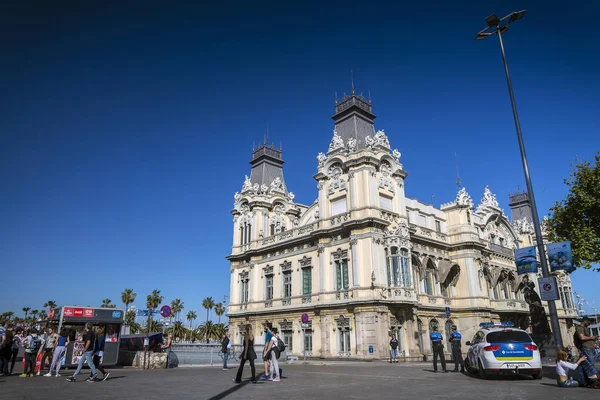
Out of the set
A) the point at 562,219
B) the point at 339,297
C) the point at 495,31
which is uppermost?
the point at 495,31

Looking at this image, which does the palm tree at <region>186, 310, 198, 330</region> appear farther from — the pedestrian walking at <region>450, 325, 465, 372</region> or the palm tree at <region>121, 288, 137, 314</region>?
the pedestrian walking at <region>450, 325, 465, 372</region>

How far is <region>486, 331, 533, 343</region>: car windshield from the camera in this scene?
14.4m

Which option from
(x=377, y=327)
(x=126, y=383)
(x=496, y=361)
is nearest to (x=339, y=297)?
(x=377, y=327)

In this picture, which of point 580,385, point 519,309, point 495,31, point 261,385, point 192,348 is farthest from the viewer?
point 519,309

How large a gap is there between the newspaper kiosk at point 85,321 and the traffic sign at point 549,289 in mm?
19382

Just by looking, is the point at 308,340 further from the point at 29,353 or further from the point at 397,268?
the point at 29,353

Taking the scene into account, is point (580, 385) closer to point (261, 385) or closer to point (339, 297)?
point (261, 385)

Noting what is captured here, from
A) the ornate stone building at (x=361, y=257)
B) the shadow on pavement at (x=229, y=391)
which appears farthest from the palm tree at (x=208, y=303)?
the shadow on pavement at (x=229, y=391)

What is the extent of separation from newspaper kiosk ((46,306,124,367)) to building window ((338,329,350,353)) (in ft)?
53.2

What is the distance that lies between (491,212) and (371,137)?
59.7 ft

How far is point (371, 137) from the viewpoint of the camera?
37938mm

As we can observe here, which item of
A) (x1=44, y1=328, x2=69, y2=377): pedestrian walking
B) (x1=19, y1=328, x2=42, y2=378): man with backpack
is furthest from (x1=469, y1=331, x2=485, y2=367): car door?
(x1=19, y1=328, x2=42, y2=378): man with backpack

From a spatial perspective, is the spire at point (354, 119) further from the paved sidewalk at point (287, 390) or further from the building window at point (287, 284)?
the paved sidewalk at point (287, 390)

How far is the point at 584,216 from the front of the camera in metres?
24.2
